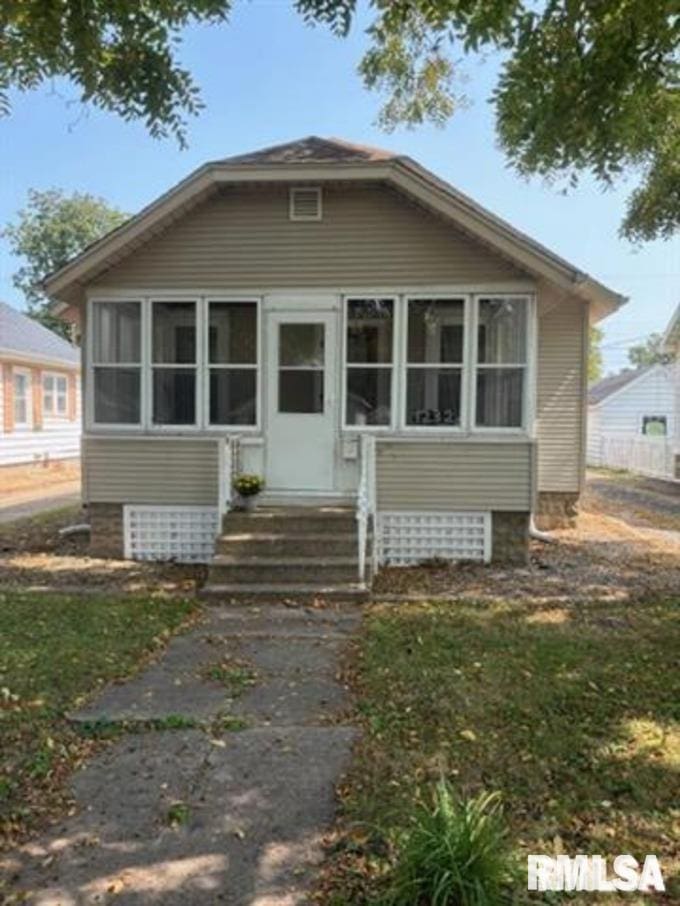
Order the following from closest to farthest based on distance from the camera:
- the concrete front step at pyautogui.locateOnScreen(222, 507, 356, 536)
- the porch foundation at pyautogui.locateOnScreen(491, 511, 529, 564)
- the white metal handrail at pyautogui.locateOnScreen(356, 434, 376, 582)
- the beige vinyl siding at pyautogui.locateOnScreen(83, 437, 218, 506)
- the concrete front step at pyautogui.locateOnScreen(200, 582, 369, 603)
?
the concrete front step at pyautogui.locateOnScreen(200, 582, 369, 603) < the white metal handrail at pyautogui.locateOnScreen(356, 434, 376, 582) < the concrete front step at pyautogui.locateOnScreen(222, 507, 356, 536) < the porch foundation at pyautogui.locateOnScreen(491, 511, 529, 564) < the beige vinyl siding at pyautogui.locateOnScreen(83, 437, 218, 506)

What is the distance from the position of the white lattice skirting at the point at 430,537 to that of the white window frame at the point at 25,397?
1505 centimetres

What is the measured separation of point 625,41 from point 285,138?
6.07 meters

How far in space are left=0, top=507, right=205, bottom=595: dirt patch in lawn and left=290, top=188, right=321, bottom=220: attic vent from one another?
14.3 ft

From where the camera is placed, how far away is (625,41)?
4648 mm

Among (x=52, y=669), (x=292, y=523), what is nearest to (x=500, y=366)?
(x=292, y=523)

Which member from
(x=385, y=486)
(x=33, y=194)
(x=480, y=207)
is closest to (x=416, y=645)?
(x=385, y=486)

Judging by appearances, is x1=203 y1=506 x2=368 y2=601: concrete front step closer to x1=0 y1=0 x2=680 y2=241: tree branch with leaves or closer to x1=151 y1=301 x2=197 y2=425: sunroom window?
x1=151 y1=301 x2=197 y2=425: sunroom window

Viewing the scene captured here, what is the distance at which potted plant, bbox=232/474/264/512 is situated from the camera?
8203 millimetres

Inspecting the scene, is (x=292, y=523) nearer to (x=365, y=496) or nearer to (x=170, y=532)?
(x=365, y=496)

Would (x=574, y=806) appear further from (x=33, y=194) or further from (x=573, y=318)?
(x=33, y=194)

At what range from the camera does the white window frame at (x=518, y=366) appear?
838 cm

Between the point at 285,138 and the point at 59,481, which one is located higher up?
the point at 285,138

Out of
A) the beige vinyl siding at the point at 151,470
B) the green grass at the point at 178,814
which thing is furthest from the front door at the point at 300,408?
the green grass at the point at 178,814

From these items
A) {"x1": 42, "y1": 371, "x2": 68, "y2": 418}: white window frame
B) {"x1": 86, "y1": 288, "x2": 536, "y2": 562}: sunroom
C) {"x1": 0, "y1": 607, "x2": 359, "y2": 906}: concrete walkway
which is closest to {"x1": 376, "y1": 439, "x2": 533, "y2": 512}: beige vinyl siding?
{"x1": 86, "y1": 288, "x2": 536, "y2": 562}: sunroom
